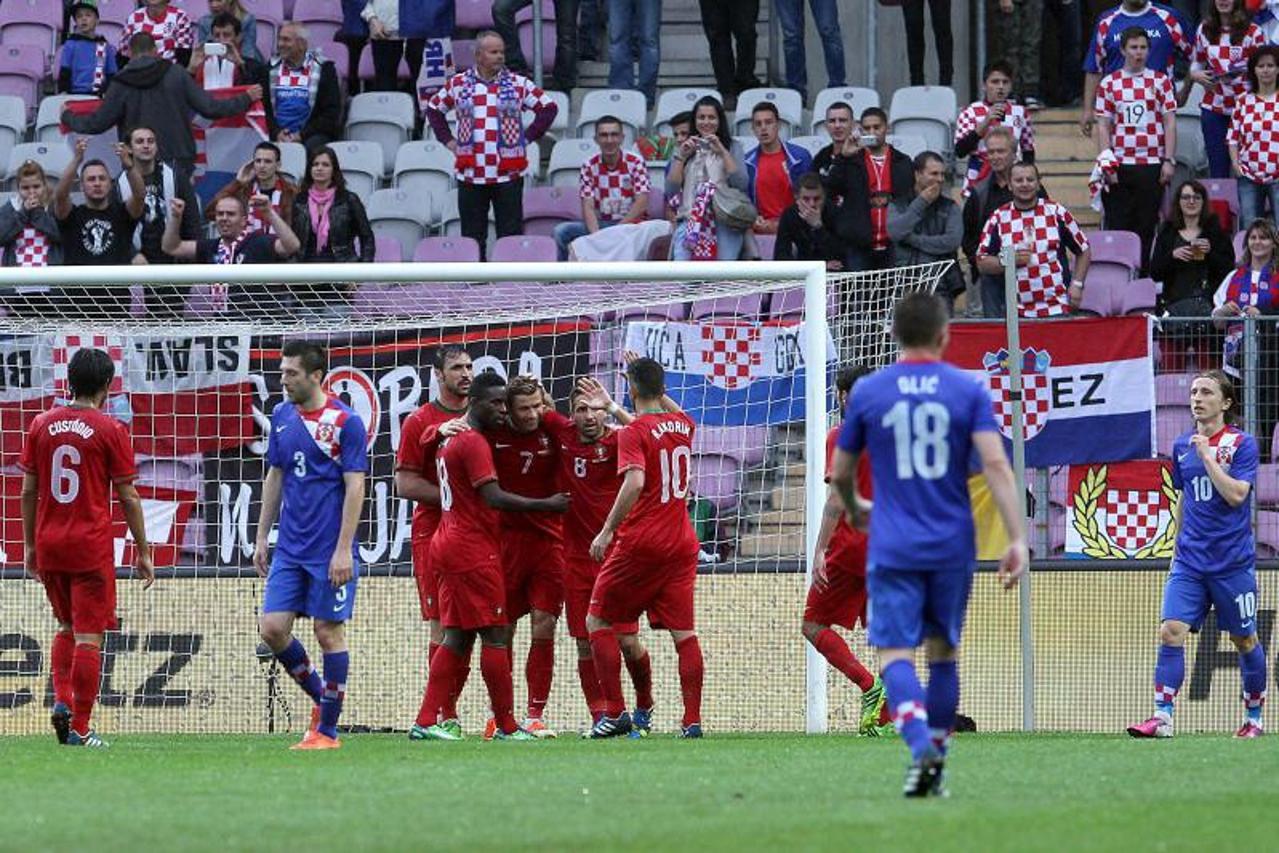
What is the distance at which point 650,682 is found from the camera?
13047 millimetres

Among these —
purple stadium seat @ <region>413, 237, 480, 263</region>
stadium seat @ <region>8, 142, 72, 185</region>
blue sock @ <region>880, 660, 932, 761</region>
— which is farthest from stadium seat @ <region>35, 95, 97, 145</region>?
blue sock @ <region>880, 660, 932, 761</region>

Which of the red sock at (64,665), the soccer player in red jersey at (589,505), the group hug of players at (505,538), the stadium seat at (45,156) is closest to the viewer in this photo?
the group hug of players at (505,538)

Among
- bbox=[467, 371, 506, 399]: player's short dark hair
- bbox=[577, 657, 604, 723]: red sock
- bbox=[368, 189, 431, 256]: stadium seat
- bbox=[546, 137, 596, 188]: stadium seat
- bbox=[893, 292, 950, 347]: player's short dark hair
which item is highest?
bbox=[546, 137, 596, 188]: stadium seat

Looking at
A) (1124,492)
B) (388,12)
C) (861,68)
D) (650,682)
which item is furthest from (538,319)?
(861,68)

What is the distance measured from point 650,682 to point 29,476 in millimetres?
3657

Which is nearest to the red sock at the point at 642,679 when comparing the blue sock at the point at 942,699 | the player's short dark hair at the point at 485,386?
the player's short dark hair at the point at 485,386

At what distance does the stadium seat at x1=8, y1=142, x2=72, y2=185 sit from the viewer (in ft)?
65.6

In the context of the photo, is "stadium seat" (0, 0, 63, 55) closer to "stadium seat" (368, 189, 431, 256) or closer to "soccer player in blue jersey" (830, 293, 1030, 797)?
"stadium seat" (368, 189, 431, 256)

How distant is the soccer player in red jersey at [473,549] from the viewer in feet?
39.7

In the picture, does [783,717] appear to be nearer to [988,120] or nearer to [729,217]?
[729,217]

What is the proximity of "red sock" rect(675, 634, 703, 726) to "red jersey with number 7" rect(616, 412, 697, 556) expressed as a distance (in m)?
0.62

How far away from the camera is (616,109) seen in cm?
2069

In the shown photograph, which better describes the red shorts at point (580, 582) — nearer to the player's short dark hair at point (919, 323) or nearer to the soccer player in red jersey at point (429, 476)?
the soccer player in red jersey at point (429, 476)

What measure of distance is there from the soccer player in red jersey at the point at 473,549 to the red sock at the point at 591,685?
754 mm
